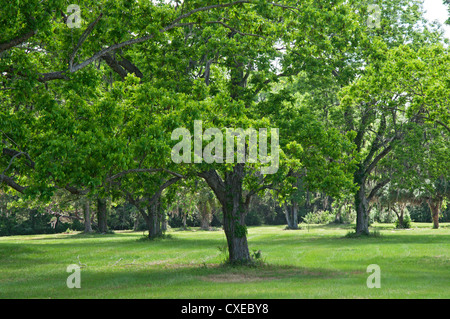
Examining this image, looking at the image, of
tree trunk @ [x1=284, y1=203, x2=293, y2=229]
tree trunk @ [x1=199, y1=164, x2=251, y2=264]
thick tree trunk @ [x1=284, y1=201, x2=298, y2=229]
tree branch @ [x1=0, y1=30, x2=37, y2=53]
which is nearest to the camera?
tree branch @ [x1=0, y1=30, x2=37, y2=53]

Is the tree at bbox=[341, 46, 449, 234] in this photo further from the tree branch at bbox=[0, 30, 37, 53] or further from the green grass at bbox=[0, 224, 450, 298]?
the tree branch at bbox=[0, 30, 37, 53]

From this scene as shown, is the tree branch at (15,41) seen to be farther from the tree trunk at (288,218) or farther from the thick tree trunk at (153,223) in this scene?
the tree trunk at (288,218)

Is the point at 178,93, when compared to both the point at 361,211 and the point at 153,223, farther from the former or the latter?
the point at 361,211

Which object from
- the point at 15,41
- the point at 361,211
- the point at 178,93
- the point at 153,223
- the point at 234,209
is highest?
the point at 15,41

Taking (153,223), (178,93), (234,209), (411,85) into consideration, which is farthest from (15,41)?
(153,223)

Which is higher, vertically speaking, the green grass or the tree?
the tree

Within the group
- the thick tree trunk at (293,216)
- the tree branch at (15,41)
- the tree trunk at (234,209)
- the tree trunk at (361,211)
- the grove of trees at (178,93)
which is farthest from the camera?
the thick tree trunk at (293,216)

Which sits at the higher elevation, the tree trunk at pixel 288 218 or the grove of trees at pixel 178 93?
the grove of trees at pixel 178 93

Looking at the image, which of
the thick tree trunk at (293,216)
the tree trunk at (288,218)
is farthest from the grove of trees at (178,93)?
the tree trunk at (288,218)

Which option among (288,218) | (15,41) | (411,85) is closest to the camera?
(15,41)

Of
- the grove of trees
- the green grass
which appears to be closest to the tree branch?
the grove of trees

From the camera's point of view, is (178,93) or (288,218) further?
(288,218)

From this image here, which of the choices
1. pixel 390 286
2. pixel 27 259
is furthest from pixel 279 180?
pixel 27 259
